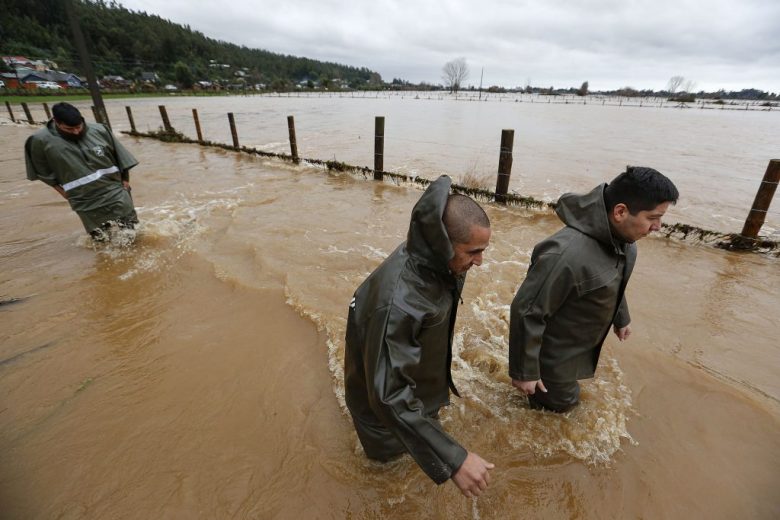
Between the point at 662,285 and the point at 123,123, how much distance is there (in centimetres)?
2987

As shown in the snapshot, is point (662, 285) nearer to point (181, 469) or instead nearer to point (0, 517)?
point (181, 469)

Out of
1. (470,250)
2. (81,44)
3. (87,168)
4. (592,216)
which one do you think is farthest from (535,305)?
(81,44)

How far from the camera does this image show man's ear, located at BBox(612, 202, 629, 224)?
1.98 m

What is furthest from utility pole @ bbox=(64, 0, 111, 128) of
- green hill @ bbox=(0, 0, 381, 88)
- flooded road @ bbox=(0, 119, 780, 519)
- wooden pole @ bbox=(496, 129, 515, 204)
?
green hill @ bbox=(0, 0, 381, 88)

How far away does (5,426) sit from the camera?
106 inches

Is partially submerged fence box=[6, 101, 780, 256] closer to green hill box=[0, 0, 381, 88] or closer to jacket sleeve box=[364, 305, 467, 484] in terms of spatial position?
jacket sleeve box=[364, 305, 467, 484]

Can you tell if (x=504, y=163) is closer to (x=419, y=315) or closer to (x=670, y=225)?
(x=670, y=225)

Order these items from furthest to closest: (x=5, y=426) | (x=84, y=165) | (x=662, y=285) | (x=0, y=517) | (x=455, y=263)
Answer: (x=662, y=285) < (x=84, y=165) < (x=5, y=426) < (x=0, y=517) < (x=455, y=263)

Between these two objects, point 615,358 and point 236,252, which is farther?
point 236,252

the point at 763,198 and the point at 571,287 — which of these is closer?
the point at 571,287

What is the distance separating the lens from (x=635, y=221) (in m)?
1.98

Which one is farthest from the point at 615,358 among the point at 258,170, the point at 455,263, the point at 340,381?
the point at 258,170

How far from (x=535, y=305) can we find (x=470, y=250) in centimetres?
76

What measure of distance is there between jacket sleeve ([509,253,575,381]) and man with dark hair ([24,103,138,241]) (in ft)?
17.6
